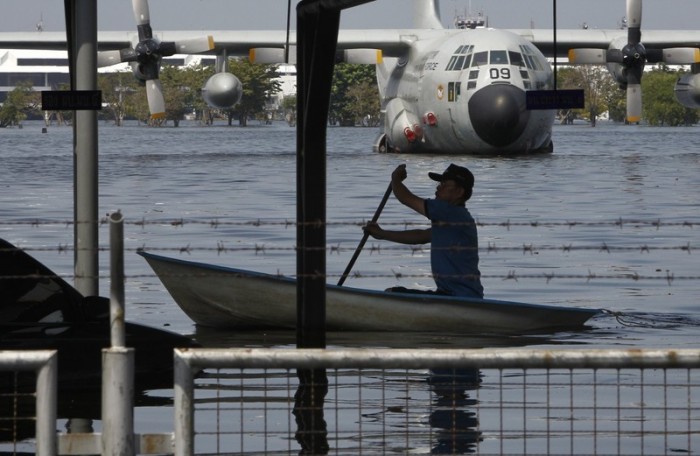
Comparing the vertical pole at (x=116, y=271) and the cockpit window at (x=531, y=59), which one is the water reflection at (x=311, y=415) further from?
the cockpit window at (x=531, y=59)

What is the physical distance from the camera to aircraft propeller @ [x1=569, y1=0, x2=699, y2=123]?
134 ft

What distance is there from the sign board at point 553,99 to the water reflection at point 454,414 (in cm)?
289

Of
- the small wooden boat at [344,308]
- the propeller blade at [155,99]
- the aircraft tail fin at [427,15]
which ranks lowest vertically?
the small wooden boat at [344,308]

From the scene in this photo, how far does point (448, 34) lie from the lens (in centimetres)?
4550

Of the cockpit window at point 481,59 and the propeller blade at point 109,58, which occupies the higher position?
the propeller blade at point 109,58

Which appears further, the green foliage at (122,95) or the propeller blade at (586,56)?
the green foliage at (122,95)

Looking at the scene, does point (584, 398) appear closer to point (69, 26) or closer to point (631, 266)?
point (69, 26)

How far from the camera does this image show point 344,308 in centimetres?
1101

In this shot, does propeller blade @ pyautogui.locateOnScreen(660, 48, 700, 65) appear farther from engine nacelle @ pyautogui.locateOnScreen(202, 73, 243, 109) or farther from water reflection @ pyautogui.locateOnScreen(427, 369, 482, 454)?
water reflection @ pyautogui.locateOnScreen(427, 369, 482, 454)

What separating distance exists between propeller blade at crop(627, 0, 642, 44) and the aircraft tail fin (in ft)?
35.1

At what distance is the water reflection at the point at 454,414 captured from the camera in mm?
6789

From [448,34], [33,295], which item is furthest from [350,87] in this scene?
[33,295]

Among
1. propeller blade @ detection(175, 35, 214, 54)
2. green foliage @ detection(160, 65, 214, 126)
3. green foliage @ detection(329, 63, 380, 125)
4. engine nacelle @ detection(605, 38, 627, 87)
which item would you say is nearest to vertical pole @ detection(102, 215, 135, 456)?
propeller blade @ detection(175, 35, 214, 54)

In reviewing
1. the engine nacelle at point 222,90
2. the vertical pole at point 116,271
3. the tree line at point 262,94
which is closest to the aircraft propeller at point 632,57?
the engine nacelle at point 222,90
